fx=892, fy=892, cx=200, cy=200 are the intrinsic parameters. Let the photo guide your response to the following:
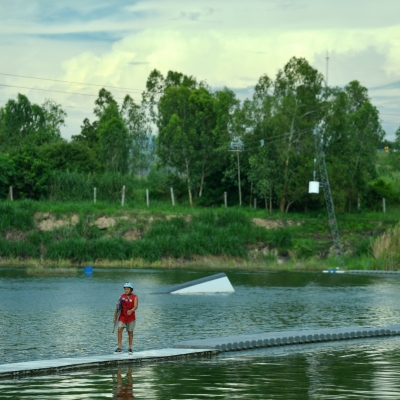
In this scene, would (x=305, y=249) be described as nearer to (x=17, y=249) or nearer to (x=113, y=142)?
(x=17, y=249)

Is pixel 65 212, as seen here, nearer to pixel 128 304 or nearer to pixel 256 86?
pixel 256 86

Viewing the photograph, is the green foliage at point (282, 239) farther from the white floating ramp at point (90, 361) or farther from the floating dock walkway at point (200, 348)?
the white floating ramp at point (90, 361)

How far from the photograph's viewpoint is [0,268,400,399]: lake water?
15.0 meters

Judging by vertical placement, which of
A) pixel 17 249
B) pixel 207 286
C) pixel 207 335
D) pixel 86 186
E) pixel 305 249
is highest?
pixel 86 186

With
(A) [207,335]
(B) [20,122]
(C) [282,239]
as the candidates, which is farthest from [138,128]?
(A) [207,335]

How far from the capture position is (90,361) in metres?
17.5

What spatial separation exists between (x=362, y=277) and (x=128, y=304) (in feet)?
120

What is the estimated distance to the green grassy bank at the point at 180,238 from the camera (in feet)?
208

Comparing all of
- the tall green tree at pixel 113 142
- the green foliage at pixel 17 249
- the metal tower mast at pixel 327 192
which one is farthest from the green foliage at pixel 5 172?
the metal tower mast at pixel 327 192

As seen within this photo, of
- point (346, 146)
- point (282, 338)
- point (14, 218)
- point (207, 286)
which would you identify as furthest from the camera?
point (346, 146)

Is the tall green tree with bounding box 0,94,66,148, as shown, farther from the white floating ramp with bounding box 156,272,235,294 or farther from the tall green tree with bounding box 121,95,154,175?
the white floating ramp with bounding box 156,272,235,294

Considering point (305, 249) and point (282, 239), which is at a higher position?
point (282, 239)

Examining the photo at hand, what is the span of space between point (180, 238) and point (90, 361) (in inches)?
1896

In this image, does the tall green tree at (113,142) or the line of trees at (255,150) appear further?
the tall green tree at (113,142)
